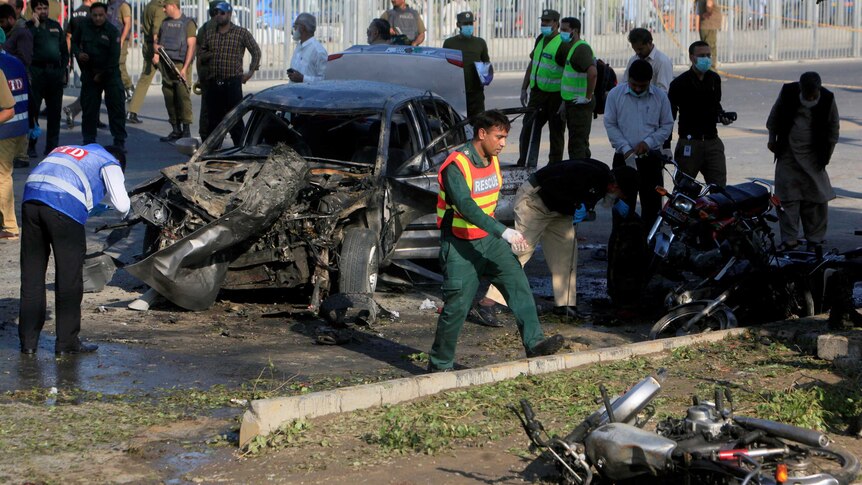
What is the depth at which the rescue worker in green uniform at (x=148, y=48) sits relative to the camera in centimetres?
1898

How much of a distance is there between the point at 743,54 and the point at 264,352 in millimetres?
26993

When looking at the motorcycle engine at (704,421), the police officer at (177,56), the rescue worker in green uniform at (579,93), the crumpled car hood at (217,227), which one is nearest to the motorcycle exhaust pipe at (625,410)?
the motorcycle engine at (704,421)

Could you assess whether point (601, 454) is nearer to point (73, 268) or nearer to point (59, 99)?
point (73, 268)

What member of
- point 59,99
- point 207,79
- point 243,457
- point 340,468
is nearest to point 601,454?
point 340,468

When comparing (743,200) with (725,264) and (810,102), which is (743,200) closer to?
(725,264)

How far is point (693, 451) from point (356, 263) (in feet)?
15.3

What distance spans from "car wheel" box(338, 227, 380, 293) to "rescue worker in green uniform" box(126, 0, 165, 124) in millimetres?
10566

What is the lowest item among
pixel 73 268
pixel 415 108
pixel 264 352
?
pixel 264 352

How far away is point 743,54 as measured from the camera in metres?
32.8

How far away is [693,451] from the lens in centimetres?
484

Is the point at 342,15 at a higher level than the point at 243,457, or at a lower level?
higher

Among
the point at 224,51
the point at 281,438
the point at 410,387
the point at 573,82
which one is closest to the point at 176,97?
the point at 224,51

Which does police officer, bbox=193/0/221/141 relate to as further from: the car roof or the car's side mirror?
the car's side mirror

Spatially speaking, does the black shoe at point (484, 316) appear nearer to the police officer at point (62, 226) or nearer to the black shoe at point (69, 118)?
the police officer at point (62, 226)
